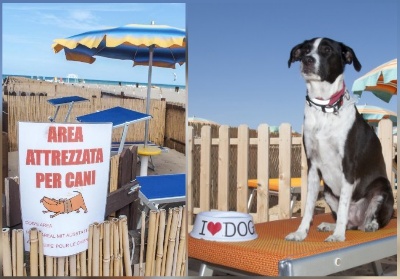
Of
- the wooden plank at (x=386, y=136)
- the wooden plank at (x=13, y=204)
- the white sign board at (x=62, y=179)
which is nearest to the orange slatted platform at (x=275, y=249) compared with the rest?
the white sign board at (x=62, y=179)

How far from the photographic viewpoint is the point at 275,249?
2512mm

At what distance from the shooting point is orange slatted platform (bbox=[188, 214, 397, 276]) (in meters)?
2.43

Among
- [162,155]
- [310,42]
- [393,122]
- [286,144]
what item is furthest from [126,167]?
[393,122]

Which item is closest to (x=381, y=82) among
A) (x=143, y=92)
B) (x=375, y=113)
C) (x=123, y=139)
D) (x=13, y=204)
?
(x=375, y=113)

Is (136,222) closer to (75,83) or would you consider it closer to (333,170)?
(75,83)

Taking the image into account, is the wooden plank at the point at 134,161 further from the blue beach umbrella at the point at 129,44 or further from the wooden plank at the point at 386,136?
the wooden plank at the point at 386,136

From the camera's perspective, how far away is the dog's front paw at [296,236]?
2791mm

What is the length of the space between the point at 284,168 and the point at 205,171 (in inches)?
23.2

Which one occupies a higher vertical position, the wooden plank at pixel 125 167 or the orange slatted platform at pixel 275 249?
the wooden plank at pixel 125 167

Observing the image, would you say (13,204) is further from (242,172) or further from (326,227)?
(242,172)

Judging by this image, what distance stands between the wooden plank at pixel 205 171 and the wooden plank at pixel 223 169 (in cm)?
8

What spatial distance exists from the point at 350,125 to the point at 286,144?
1.48 meters

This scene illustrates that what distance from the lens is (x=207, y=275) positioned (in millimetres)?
2791

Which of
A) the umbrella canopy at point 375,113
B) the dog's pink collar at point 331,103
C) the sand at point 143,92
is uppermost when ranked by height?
the sand at point 143,92
